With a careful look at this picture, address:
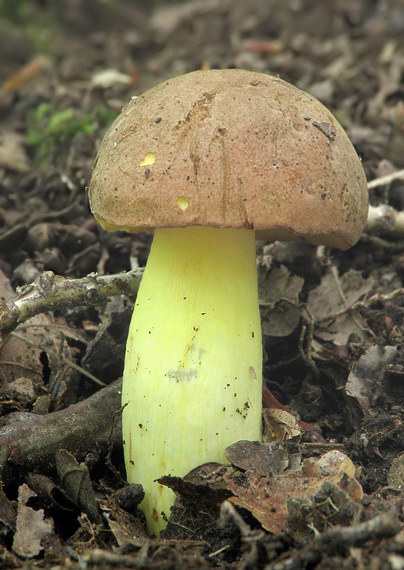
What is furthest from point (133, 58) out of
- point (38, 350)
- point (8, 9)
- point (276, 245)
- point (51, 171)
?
point (38, 350)

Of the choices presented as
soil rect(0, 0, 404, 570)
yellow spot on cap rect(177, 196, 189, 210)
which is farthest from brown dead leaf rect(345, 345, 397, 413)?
yellow spot on cap rect(177, 196, 189, 210)

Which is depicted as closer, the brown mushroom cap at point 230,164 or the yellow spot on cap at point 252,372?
the brown mushroom cap at point 230,164

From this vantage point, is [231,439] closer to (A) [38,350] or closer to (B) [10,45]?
(A) [38,350]

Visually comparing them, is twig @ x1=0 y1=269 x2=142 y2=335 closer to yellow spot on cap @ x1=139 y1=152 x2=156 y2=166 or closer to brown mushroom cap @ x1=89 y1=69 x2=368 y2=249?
brown mushroom cap @ x1=89 y1=69 x2=368 y2=249

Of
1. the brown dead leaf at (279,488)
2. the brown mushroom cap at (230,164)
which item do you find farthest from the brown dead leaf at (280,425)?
the brown mushroom cap at (230,164)

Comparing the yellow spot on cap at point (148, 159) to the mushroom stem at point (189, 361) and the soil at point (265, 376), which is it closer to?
the mushroom stem at point (189, 361)
